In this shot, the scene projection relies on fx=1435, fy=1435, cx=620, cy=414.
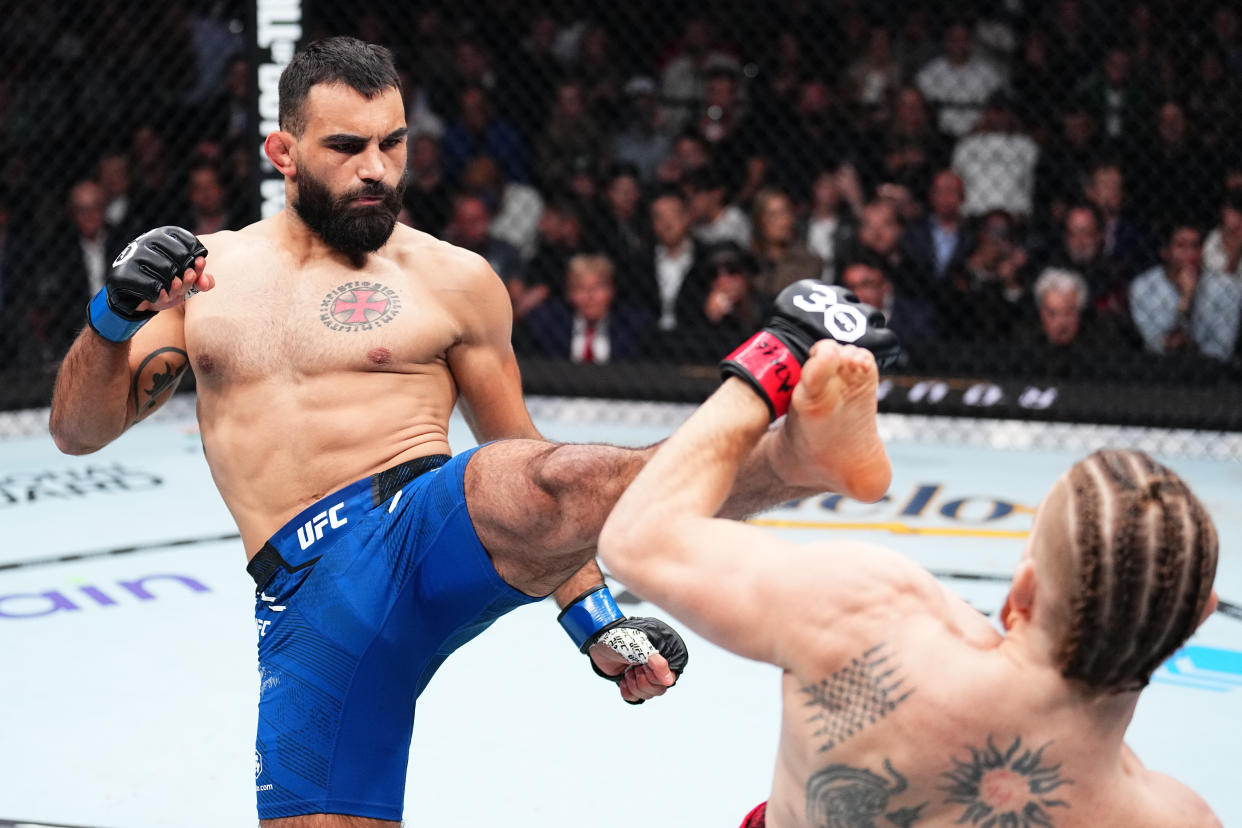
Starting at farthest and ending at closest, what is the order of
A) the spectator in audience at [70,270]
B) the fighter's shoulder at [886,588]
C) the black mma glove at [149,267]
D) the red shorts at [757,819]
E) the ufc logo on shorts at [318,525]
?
the spectator in audience at [70,270]
the ufc logo on shorts at [318,525]
the black mma glove at [149,267]
the red shorts at [757,819]
the fighter's shoulder at [886,588]

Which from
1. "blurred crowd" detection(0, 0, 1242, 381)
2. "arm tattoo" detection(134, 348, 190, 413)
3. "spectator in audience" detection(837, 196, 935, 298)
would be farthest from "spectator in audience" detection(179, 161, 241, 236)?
"arm tattoo" detection(134, 348, 190, 413)

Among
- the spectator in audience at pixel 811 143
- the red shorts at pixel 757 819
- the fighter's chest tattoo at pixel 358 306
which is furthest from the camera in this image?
the spectator in audience at pixel 811 143

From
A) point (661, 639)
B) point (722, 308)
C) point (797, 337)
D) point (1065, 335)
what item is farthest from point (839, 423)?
point (1065, 335)

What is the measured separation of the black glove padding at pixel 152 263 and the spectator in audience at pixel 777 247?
3615mm

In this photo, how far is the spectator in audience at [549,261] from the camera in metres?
5.55

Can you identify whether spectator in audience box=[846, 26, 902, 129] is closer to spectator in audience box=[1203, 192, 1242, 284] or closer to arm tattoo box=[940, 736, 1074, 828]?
spectator in audience box=[1203, 192, 1242, 284]

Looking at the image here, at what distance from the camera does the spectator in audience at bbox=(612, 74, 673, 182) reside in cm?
605

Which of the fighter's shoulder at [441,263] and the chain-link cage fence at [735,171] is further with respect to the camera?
the chain-link cage fence at [735,171]

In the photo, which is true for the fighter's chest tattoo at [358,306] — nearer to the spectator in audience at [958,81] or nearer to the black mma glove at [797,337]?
the black mma glove at [797,337]

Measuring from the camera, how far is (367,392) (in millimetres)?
2031

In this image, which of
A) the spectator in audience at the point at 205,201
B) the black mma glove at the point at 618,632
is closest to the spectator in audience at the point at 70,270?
the spectator in audience at the point at 205,201

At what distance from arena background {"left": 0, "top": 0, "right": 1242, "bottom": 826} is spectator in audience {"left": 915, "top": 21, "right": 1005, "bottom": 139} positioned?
12 millimetres

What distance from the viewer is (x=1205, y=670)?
3070 mm

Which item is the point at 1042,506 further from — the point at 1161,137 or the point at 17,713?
the point at 1161,137
